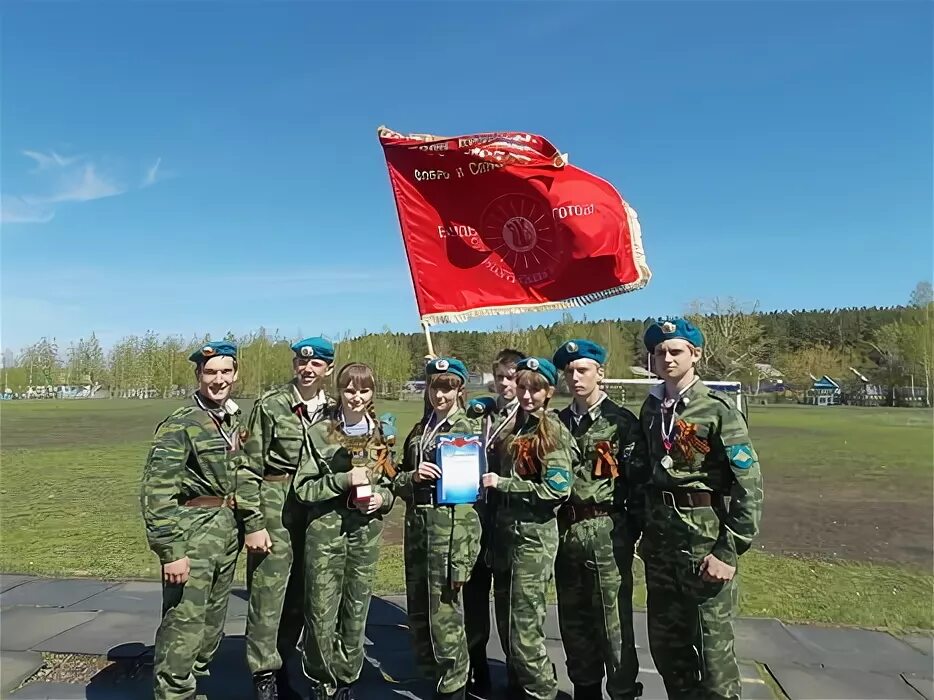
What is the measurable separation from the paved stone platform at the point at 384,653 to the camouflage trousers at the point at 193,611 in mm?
530

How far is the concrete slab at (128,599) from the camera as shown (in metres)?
5.81

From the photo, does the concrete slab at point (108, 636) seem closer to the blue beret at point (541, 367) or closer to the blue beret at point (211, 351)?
the blue beret at point (211, 351)

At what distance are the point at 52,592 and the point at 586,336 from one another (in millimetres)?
57542

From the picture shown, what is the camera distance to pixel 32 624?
17.8ft

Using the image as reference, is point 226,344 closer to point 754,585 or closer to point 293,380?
point 293,380

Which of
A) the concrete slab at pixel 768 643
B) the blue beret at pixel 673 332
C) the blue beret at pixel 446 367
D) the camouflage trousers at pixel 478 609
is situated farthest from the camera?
the concrete slab at pixel 768 643

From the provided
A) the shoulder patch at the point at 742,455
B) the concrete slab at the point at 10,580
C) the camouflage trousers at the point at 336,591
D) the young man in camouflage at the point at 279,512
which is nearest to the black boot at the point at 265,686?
the young man in camouflage at the point at 279,512

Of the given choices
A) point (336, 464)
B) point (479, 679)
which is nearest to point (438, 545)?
point (336, 464)

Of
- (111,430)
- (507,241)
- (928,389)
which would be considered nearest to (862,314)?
(928,389)

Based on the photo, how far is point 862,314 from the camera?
10462cm

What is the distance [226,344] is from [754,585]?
6.01 metres

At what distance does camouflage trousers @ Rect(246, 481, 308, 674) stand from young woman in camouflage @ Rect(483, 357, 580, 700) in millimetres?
1385

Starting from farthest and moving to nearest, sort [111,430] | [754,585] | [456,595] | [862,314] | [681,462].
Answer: [862,314] → [111,430] → [754,585] → [456,595] → [681,462]

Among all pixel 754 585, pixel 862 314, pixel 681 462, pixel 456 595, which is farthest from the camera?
pixel 862 314
